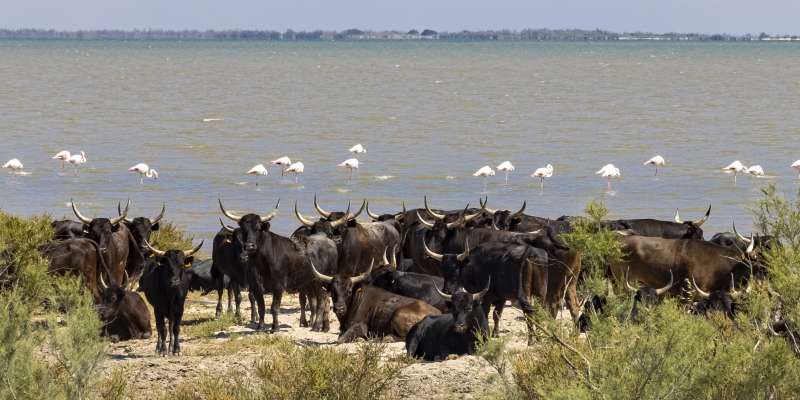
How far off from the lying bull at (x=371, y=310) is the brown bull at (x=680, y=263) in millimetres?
3157

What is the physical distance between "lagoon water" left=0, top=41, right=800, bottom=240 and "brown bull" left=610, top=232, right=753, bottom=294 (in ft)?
41.0

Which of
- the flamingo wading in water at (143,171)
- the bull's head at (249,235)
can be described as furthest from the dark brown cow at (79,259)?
the flamingo wading in water at (143,171)

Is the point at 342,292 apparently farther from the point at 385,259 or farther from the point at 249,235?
the point at 385,259

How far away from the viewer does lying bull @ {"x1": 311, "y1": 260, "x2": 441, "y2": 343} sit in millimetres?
17453

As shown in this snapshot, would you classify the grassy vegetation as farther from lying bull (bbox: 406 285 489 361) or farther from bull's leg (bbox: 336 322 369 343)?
bull's leg (bbox: 336 322 369 343)

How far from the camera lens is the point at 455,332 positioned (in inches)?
616

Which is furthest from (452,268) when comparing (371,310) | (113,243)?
(113,243)

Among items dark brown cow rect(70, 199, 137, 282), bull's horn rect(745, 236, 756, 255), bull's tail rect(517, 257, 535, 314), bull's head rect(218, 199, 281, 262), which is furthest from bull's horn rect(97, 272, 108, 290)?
bull's horn rect(745, 236, 756, 255)

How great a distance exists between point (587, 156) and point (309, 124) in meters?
20.5

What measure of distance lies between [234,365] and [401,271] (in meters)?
5.67

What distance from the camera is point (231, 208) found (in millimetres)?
36750

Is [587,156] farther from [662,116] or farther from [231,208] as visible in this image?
[662,116]

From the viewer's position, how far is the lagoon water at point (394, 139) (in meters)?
39.2

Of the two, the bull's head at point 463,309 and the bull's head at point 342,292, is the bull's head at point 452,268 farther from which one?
the bull's head at point 463,309
